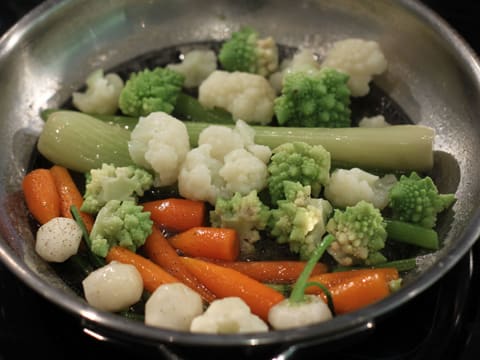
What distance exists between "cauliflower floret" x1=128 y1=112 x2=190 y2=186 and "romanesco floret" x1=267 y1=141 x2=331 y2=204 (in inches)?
12.6

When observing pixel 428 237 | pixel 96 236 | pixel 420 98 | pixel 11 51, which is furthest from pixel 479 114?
pixel 11 51

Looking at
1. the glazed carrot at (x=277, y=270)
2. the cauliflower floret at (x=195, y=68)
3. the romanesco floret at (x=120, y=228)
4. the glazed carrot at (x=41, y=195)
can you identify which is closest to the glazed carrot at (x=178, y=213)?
the romanesco floret at (x=120, y=228)

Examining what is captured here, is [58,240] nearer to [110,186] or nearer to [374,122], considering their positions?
[110,186]

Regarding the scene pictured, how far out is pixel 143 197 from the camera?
2285mm

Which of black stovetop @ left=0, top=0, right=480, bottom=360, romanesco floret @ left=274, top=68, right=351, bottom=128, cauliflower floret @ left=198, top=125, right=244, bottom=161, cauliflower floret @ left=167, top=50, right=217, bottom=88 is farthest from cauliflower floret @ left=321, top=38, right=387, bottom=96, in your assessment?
black stovetop @ left=0, top=0, right=480, bottom=360

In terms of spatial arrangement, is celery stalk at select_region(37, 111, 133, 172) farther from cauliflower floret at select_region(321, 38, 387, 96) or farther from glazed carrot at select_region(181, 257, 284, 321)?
cauliflower floret at select_region(321, 38, 387, 96)

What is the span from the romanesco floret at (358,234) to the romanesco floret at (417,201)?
0.38 ft

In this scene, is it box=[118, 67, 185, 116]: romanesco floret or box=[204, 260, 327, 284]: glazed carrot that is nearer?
box=[204, 260, 327, 284]: glazed carrot

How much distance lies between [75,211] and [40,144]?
0.38 meters

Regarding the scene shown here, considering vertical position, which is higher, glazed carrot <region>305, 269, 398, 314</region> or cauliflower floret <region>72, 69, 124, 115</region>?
cauliflower floret <region>72, 69, 124, 115</region>

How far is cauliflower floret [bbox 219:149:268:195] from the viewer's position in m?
2.13

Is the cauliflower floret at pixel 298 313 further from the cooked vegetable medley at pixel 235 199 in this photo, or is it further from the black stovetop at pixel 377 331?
the black stovetop at pixel 377 331

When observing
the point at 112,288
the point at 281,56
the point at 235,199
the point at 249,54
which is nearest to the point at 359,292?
the point at 235,199

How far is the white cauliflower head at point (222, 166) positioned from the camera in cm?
214
